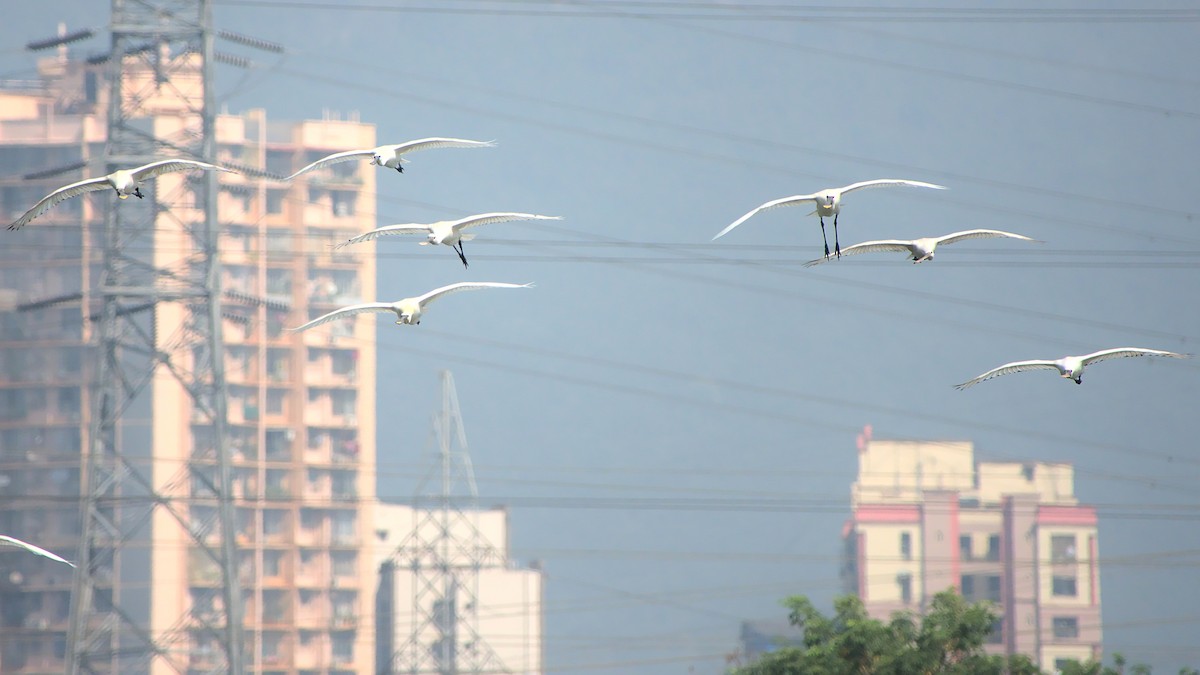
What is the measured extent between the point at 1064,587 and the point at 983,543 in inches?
341

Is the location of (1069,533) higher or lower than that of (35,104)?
lower

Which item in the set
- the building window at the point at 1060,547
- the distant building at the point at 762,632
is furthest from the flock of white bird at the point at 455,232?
the distant building at the point at 762,632

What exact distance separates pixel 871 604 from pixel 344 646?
40.8 metres

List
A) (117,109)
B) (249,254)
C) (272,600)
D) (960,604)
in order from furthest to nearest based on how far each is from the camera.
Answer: (249,254) < (272,600) < (117,109) < (960,604)

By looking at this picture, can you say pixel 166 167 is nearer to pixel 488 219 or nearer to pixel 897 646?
pixel 488 219

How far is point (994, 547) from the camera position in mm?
144625

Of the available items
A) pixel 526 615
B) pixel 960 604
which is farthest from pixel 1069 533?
pixel 960 604

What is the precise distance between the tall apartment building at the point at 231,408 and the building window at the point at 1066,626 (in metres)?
51.4

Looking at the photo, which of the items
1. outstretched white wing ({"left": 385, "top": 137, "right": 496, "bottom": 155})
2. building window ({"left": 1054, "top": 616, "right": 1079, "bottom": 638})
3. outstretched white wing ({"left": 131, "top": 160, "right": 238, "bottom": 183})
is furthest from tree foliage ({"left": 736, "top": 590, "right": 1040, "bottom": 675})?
building window ({"left": 1054, "top": 616, "right": 1079, "bottom": 638})

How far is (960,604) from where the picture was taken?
40531 millimetres

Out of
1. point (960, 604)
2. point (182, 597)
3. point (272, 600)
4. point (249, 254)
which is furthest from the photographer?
point (249, 254)

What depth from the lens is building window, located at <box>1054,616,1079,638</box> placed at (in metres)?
136

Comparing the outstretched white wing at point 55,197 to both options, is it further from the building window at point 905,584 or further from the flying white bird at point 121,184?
the building window at point 905,584

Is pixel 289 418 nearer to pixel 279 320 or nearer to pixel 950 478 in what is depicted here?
pixel 279 320
